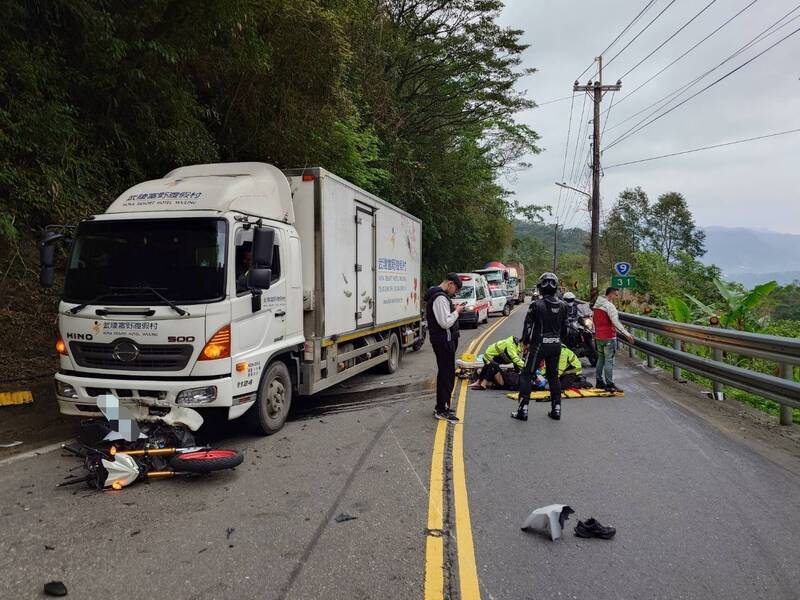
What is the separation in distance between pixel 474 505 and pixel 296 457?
6.44 feet

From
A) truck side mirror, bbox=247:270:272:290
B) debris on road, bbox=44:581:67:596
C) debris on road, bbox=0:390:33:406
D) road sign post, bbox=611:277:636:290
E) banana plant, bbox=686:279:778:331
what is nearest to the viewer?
debris on road, bbox=44:581:67:596

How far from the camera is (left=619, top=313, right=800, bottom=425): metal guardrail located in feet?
19.1

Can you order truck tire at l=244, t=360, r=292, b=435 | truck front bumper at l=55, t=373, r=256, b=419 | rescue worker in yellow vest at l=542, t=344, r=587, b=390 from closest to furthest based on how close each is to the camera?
truck front bumper at l=55, t=373, r=256, b=419, truck tire at l=244, t=360, r=292, b=435, rescue worker in yellow vest at l=542, t=344, r=587, b=390

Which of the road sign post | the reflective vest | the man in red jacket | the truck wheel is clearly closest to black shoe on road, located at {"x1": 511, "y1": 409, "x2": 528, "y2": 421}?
the reflective vest

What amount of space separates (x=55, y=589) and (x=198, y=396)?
2218 millimetres

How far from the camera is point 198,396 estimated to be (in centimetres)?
491

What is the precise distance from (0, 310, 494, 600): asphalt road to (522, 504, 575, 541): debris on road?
77cm

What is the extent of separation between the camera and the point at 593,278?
25.0 metres

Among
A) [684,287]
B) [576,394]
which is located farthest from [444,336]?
[684,287]

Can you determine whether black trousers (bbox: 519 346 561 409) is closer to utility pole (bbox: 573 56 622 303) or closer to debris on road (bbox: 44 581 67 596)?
debris on road (bbox: 44 581 67 596)

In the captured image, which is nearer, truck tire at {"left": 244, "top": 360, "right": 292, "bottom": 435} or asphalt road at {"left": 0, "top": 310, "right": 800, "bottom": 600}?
asphalt road at {"left": 0, "top": 310, "right": 800, "bottom": 600}

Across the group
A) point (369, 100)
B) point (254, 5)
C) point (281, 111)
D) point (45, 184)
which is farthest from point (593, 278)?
point (45, 184)

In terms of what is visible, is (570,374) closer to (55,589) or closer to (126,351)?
(126,351)

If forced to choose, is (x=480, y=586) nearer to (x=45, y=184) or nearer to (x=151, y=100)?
(x=45, y=184)
